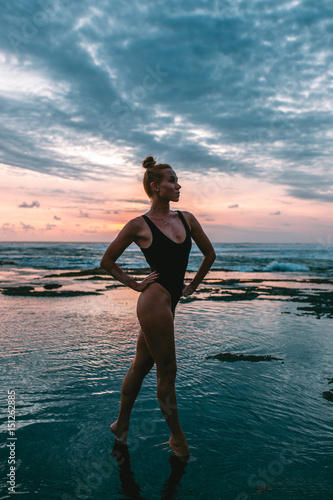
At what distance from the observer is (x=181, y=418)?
3891mm

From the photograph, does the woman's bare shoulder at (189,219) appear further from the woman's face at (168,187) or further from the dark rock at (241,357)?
the dark rock at (241,357)

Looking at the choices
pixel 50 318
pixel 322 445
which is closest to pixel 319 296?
pixel 50 318

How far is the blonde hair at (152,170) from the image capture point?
130 inches

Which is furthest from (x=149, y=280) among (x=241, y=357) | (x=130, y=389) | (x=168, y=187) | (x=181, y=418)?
(x=241, y=357)

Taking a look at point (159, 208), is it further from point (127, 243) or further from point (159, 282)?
point (159, 282)

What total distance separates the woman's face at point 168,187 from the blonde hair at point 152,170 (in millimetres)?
43

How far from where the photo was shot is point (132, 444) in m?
3.39

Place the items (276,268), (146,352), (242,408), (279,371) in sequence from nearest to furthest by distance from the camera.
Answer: (146,352)
(242,408)
(279,371)
(276,268)

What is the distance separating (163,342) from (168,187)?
1426 millimetres

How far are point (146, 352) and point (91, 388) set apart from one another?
5.49 feet

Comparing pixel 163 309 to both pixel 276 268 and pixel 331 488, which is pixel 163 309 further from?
pixel 276 268

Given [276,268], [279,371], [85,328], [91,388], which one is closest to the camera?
[91,388]

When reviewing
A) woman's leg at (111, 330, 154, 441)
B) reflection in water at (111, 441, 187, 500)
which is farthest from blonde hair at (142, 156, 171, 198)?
reflection in water at (111, 441, 187, 500)

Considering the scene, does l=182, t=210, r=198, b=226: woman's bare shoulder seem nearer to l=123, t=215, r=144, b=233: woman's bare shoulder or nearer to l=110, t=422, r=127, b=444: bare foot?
l=123, t=215, r=144, b=233: woman's bare shoulder
